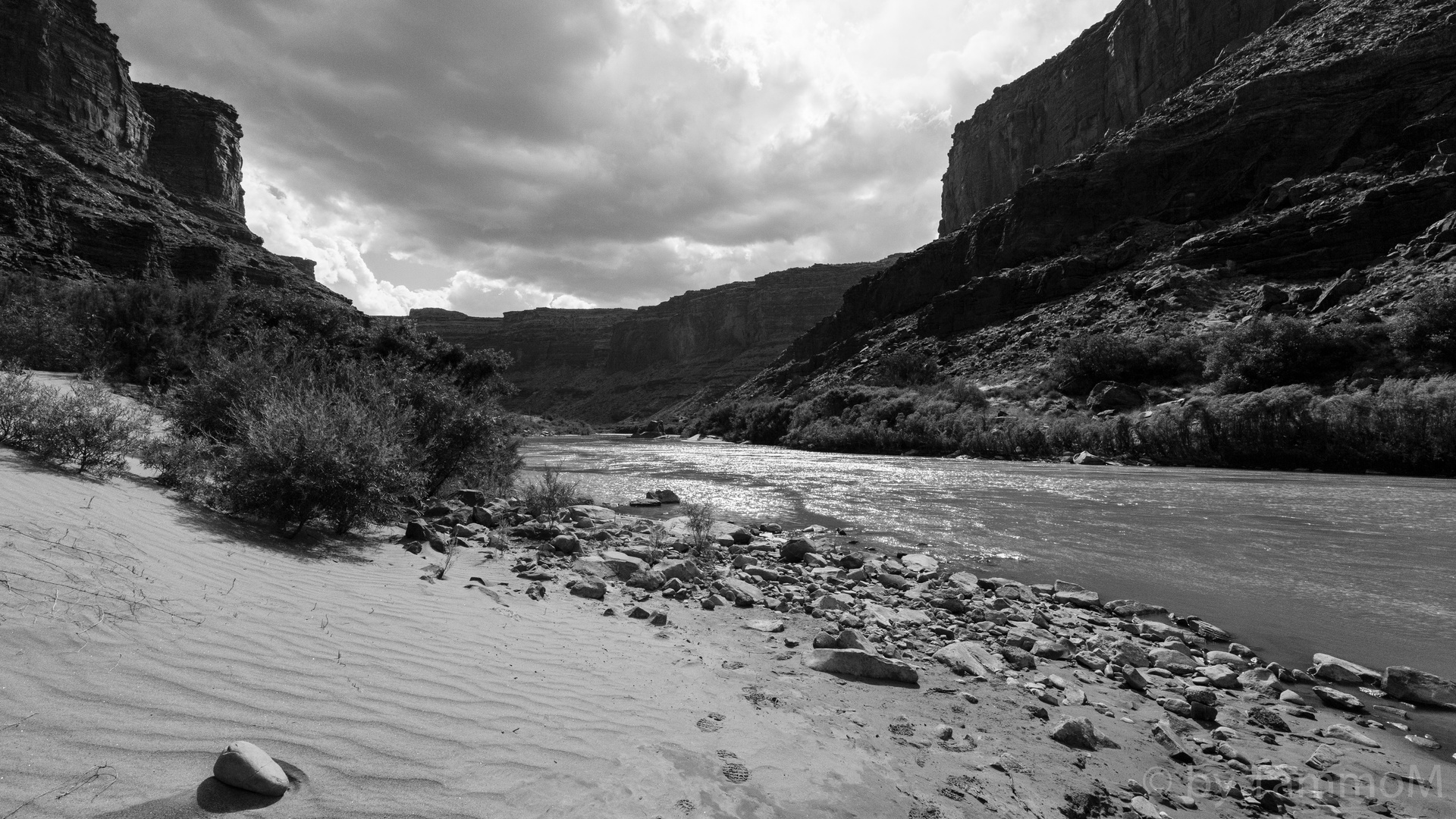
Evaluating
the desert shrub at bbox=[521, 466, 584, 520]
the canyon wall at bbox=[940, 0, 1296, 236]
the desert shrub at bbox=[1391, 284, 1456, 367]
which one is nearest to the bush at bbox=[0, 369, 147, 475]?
the desert shrub at bbox=[521, 466, 584, 520]

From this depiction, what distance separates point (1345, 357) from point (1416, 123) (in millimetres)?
31494

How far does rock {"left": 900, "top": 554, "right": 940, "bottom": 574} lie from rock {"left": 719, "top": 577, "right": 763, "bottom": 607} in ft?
8.60

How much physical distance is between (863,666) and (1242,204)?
64.9 meters

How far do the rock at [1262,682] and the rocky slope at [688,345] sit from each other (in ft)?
477

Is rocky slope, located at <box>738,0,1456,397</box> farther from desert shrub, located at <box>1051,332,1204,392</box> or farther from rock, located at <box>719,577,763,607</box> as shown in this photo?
rock, located at <box>719,577,763,607</box>

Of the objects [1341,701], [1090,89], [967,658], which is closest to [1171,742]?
[967,658]

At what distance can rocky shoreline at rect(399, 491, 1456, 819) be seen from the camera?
3.58 metres

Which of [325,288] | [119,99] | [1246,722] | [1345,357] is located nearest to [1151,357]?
[1345,357]

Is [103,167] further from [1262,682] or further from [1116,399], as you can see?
[1262,682]

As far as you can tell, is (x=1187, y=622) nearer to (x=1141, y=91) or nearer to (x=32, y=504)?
(x=32, y=504)

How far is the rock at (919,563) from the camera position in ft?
28.1

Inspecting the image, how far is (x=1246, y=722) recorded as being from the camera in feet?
14.1

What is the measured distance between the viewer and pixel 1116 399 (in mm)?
31156

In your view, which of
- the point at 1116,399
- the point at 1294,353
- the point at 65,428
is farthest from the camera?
the point at 1116,399
